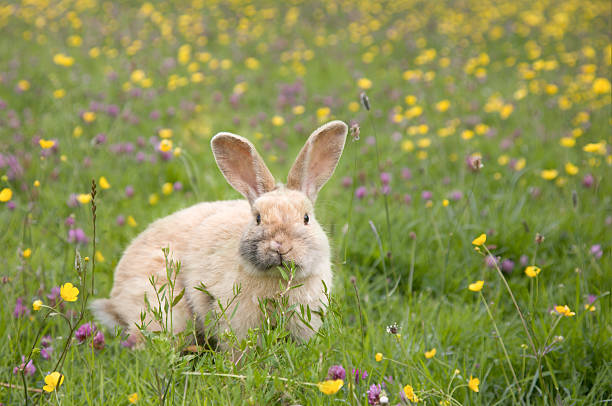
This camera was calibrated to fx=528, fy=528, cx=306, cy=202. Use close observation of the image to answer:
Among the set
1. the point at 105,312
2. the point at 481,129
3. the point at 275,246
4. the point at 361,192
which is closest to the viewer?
the point at 275,246

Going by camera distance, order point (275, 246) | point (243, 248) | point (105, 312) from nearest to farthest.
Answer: point (275, 246)
point (243, 248)
point (105, 312)

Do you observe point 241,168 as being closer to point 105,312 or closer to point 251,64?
point 105,312

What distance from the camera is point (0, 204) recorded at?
4.66 meters

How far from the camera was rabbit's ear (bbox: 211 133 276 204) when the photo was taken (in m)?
3.38

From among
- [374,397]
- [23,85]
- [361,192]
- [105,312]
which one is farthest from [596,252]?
[23,85]

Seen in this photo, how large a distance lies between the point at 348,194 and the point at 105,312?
2510mm

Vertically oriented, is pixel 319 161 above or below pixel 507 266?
above

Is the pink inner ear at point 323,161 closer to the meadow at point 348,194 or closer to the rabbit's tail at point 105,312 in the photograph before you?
the meadow at point 348,194

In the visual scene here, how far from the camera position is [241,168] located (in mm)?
3432

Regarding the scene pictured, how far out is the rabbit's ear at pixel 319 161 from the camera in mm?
3381

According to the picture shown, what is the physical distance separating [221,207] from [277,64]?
5570 millimetres

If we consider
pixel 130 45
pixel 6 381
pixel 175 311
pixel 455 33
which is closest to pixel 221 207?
pixel 175 311

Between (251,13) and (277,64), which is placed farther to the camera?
(251,13)

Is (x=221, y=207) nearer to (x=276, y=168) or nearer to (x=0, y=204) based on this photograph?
(x=276, y=168)
